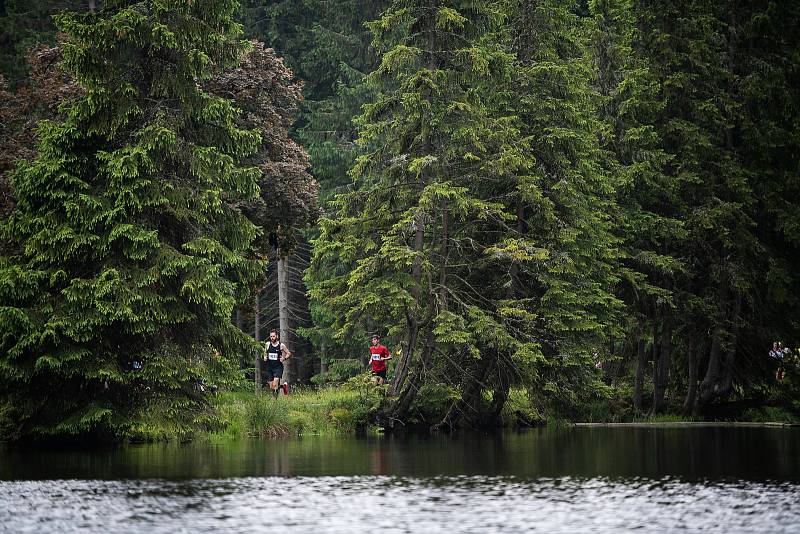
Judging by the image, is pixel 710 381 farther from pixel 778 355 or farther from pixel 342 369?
pixel 342 369

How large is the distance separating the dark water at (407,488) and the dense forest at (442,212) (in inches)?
126

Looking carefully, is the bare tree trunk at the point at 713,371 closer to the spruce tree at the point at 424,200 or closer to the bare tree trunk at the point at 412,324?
the spruce tree at the point at 424,200

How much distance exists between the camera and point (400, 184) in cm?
3186

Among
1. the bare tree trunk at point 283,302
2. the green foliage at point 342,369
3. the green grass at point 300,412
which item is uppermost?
the bare tree trunk at point 283,302

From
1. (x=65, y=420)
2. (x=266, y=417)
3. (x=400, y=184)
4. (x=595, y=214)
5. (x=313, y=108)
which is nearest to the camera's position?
(x=65, y=420)

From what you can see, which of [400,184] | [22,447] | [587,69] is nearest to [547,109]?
[587,69]

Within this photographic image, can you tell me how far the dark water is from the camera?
13594 millimetres

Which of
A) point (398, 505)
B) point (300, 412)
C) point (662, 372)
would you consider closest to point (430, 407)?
point (300, 412)

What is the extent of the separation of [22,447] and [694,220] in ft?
67.7

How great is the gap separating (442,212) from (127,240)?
960cm

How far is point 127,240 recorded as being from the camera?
84.4ft

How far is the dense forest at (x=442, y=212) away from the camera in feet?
84.4

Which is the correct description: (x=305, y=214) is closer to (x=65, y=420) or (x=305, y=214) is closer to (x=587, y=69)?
(x=587, y=69)

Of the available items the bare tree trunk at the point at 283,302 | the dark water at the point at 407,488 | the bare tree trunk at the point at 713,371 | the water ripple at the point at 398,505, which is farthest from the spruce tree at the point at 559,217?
the bare tree trunk at the point at 283,302
